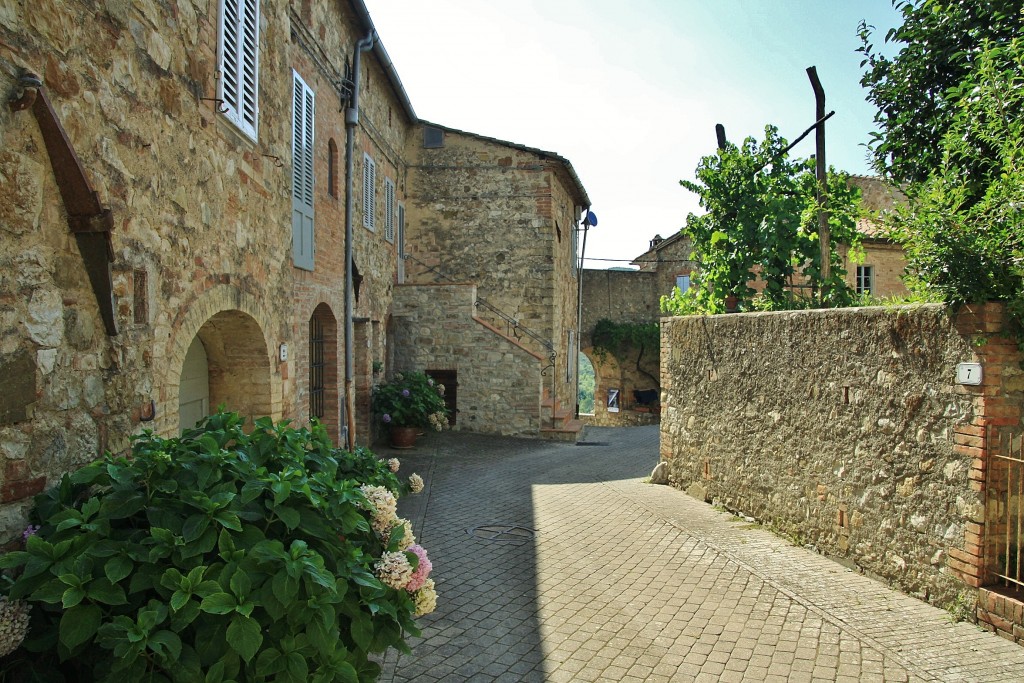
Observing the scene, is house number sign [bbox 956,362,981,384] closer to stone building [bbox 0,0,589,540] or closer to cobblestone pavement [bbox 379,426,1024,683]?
cobblestone pavement [bbox 379,426,1024,683]

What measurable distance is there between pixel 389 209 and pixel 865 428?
36.2ft

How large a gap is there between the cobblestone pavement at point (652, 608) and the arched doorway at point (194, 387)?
2.48 meters

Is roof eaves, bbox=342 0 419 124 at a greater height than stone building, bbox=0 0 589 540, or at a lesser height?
greater

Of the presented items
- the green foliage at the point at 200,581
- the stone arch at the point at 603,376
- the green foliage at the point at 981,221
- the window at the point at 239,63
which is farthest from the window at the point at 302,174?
the stone arch at the point at 603,376

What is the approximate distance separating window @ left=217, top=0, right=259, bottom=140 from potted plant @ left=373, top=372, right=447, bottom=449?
785 cm

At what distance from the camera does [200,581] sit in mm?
2373

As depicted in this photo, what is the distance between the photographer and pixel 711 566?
6578 mm

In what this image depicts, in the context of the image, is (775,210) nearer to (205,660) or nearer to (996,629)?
(996,629)

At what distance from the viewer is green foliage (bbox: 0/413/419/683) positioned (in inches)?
91.7

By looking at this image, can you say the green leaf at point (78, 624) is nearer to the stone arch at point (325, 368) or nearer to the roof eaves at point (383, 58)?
the stone arch at point (325, 368)

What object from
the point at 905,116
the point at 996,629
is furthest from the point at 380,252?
the point at 996,629

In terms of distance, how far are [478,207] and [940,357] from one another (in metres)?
12.5

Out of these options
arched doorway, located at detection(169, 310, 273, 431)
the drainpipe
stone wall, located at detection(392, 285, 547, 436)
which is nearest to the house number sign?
arched doorway, located at detection(169, 310, 273, 431)

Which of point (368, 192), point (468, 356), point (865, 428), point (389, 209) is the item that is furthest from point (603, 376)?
point (865, 428)
